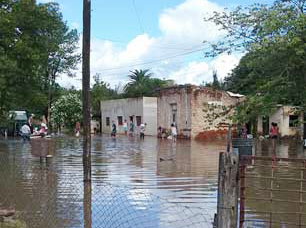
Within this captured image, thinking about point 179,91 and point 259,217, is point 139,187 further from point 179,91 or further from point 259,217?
point 179,91

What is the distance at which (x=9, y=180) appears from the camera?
12219mm

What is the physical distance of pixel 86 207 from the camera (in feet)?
28.7

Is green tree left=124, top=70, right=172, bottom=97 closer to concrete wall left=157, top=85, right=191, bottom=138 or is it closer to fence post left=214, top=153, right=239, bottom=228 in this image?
concrete wall left=157, top=85, right=191, bottom=138

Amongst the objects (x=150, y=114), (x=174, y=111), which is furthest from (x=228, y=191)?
(x=150, y=114)

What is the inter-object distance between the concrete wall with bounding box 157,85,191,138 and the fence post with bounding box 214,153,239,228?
36.8 meters

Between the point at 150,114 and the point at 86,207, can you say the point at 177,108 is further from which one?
the point at 86,207

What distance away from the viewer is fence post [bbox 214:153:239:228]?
13.9 feet

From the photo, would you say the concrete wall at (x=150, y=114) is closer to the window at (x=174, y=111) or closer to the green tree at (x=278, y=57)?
the window at (x=174, y=111)

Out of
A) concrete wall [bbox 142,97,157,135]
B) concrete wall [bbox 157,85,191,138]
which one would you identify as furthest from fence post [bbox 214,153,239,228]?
→ concrete wall [bbox 142,97,157,135]

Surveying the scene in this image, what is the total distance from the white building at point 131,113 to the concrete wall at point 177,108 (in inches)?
172

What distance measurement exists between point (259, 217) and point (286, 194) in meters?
2.57

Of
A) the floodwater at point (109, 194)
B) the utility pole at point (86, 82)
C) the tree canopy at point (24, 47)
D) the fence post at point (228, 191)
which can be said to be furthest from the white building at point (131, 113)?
the fence post at point (228, 191)

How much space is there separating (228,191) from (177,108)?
38.9 meters

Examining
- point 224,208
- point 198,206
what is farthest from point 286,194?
point 224,208
